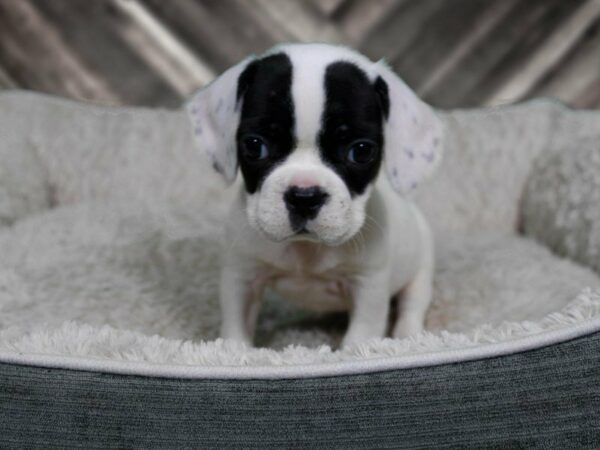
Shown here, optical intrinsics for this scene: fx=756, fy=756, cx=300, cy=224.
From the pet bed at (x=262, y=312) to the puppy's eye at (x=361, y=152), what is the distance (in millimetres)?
302

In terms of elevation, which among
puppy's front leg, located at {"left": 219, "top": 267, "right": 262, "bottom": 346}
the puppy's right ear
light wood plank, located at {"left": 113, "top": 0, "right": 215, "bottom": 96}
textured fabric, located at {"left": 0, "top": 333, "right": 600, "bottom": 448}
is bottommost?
light wood plank, located at {"left": 113, "top": 0, "right": 215, "bottom": 96}

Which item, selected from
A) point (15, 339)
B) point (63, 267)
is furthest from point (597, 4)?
point (15, 339)

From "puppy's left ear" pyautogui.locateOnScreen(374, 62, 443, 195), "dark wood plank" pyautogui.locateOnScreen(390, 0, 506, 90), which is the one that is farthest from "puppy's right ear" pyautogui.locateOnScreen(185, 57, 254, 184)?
"dark wood plank" pyautogui.locateOnScreen(390, 0, 506, 90)

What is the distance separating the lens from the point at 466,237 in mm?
2203

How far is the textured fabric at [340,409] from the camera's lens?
1.06m

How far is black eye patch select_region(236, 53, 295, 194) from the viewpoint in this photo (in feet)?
3.98

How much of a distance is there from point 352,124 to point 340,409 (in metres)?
0.46

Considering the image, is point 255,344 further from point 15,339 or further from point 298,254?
point 15,339

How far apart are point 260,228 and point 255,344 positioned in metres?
0.49

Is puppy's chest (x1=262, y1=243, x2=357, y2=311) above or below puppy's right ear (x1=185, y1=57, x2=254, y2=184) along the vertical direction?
below

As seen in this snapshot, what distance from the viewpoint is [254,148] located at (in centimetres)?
126

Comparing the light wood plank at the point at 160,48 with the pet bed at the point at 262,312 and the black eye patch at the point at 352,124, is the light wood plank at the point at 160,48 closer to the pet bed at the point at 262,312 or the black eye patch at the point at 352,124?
the pet bed at the point at 262,312

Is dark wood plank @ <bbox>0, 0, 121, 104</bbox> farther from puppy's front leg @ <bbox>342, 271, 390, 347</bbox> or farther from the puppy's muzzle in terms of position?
the puppy's muzzle

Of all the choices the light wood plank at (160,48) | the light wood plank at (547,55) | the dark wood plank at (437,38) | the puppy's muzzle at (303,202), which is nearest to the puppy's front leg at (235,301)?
the puppy's muzzle at (303,202)
